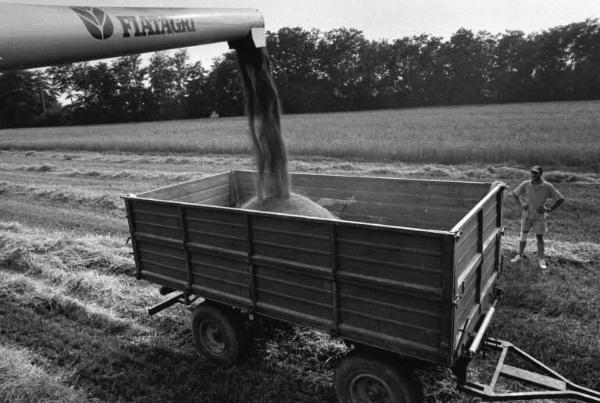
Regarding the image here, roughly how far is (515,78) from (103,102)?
175ft

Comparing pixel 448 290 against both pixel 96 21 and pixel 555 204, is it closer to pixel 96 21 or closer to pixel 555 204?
pixel 96 21

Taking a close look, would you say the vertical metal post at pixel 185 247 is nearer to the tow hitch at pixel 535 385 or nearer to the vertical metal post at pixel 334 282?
the vertical metal post at pixel 334 282

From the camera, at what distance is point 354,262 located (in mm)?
3363

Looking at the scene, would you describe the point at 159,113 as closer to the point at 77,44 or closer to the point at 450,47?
the point at 450,47

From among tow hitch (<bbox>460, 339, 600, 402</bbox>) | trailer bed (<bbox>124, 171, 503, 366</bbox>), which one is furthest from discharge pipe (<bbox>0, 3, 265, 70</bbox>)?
tow hitch (<bbox>460, 339, 600, 402</bbox>)

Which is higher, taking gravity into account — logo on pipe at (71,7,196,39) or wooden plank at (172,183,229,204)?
logo on pipe at (71,7,196,39)

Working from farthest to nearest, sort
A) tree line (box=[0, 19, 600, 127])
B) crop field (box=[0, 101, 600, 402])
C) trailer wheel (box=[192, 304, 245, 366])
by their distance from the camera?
tree line (box=[0, 19, 600, 127])
trailer wheel (box=[192, 304, 245, 366])
crop field (box=[0, 101, 600, 402])

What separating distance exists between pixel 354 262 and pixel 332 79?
199 ft

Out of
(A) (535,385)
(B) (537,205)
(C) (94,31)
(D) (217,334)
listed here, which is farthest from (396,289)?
(B) (537,205)

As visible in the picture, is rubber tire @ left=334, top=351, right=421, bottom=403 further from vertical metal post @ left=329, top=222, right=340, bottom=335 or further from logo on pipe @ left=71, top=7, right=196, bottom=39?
logo on pipe @ left=71, top=7, right=196, bottom=39

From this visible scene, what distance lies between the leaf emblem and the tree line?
53.8m

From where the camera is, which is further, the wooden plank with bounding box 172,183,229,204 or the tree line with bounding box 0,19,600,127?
the tree line with bounding box 0,19,600,127

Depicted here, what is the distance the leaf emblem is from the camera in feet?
7.36

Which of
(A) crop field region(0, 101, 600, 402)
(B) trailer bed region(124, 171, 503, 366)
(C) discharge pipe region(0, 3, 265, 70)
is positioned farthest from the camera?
A: (A) crop field region(0, 101, 600, 402)
